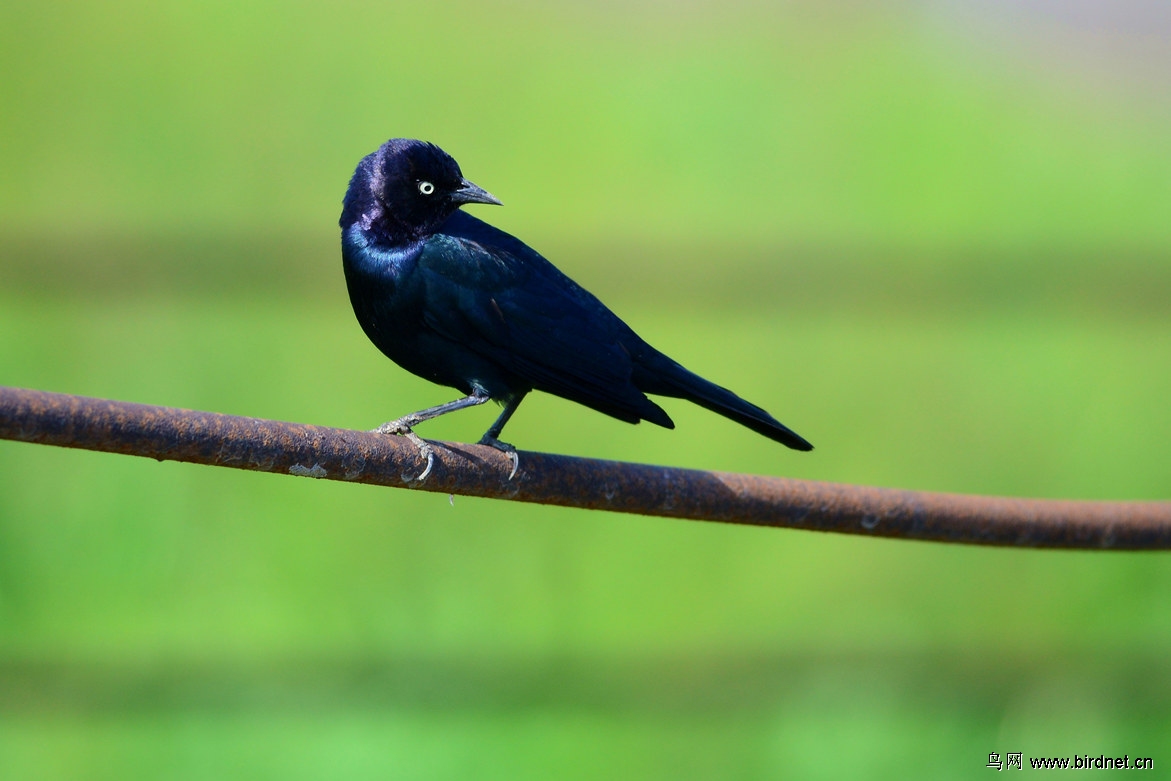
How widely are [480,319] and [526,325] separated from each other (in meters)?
0.11

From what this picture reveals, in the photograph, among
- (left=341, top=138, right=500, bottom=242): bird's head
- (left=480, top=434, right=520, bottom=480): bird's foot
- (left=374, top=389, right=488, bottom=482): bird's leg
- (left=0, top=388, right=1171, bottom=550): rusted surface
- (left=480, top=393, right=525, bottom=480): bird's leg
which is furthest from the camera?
(left=341, top=138, right=500, bottom=242): bird's head

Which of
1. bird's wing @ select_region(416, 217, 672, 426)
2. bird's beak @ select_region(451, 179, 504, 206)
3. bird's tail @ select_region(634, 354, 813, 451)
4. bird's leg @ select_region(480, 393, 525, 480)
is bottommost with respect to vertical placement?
bird's leg @ select_region(480, 393, 525, 480)

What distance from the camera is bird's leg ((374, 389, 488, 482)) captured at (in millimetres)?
1645

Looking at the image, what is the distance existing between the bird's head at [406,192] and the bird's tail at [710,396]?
590mm

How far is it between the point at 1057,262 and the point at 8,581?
3819mm

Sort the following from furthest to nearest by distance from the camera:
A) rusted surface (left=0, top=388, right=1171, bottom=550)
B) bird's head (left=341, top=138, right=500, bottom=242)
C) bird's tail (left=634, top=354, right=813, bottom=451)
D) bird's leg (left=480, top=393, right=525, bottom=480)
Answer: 1. bird's head (left=341, top=138, right=500, bottom=242)
2. bird's tail (left=634, top=354, right=813, bottom=451)
3. bird's leg (left=480, top=393, right=525, bottom=480)
4. rusted surface (left=0, top=388, right=1171, bottom=550)

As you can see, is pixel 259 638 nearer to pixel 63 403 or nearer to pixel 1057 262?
pixel 63 403

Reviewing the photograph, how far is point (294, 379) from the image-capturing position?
3.58m

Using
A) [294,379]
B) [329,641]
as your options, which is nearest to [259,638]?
[329,641]

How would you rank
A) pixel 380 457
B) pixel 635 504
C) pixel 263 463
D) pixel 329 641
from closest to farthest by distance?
pixel 263 463 → pixel 380 457 → pixel 635 504 → pixel 329 641

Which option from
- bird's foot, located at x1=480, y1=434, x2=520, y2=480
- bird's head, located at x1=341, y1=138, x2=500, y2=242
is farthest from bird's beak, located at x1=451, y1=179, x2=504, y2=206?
bird's foot, located at x1=480, y1=434, x2=520, y2=480

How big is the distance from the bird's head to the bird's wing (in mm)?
91

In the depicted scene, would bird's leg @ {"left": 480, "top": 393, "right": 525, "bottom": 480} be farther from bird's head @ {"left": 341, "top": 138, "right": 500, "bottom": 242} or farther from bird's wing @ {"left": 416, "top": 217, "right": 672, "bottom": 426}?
bird's head @ {"left": 341, "top": 138, "right": 500, "bottom": 242}

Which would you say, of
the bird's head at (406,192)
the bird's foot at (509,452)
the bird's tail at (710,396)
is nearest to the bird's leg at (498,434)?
the bird's foot at (509,452)
